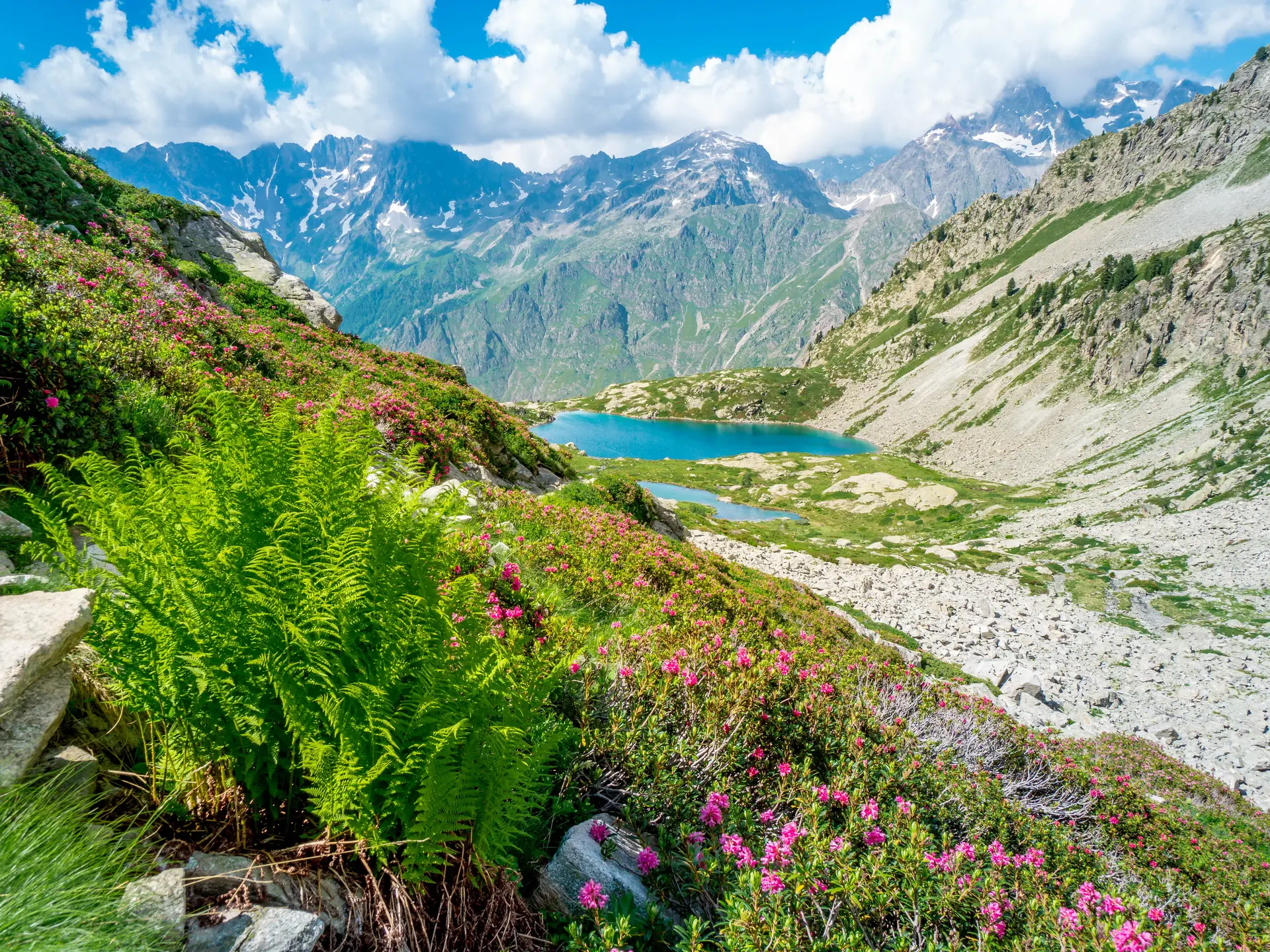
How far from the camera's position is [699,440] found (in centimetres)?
17412

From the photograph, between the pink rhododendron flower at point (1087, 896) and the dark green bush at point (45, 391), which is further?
the dark green bush at point (45, 391)

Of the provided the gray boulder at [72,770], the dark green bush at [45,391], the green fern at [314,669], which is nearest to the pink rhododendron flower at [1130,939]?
the green fern at [314,669]

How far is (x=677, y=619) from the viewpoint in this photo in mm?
7453

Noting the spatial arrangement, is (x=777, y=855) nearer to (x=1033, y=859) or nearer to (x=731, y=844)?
(x=731, y=844)

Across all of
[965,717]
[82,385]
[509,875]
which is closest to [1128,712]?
[965,717]

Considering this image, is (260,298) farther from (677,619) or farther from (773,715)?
(773,715)

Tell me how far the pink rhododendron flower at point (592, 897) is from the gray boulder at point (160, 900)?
1.84 metres

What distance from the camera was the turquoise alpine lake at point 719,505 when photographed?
8356 centimetres

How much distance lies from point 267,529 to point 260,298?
26665 millimetres

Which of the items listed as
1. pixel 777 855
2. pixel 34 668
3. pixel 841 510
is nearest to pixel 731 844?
pixel 777 855

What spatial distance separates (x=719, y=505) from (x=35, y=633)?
92387 mm

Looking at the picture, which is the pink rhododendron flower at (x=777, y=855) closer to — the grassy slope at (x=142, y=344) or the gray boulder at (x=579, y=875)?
the gray boulder at (x=579, y=875)

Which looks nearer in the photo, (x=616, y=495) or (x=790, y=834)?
(x=790, y=834)

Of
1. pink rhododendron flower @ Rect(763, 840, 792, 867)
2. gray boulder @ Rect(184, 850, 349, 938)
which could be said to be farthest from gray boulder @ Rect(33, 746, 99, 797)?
pink rhododendron flower @ Rect(763, 840, 792, 867)
